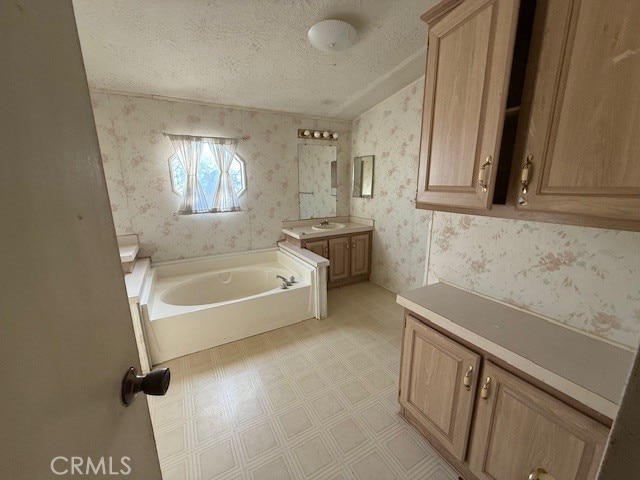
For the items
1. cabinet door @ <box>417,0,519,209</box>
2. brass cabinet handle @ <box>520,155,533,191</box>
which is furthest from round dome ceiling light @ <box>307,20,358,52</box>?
brass cabinet handle @ <box>520,155,533,191</box>

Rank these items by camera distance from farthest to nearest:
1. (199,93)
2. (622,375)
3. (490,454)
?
(199,93)
(490,454)
(622,375)

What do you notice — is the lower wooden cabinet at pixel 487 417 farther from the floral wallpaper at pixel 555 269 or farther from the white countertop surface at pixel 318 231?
the white countertop surface at pixel 318 231

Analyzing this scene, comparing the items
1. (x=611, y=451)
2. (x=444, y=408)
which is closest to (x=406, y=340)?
(x=444, y=408)

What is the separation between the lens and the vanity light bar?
3357mm

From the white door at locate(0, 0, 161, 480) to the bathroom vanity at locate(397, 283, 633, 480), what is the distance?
117cm

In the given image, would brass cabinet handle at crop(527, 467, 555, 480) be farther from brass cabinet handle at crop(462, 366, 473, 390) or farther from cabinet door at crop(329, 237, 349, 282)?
cabinet door at crop(329, 237, 349, 282)

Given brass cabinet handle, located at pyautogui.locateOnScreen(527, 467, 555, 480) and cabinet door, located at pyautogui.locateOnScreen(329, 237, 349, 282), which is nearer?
brass cabinet handle, located at pyautogui.locateOnScreen(527, 467, 555, 480)

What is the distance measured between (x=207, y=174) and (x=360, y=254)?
86.2 inches

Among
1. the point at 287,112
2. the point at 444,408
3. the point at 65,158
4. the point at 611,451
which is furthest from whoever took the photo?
the point at 287,112

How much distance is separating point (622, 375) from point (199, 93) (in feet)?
11.0

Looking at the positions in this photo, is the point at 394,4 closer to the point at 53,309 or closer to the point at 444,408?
the point at 53,309

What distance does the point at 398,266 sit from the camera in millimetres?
3227

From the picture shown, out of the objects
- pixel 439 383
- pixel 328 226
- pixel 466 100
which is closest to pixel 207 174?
pixel 328 226

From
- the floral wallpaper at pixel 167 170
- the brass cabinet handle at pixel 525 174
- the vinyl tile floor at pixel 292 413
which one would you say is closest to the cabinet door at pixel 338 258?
the floral wallpaper at pixel 167 170
